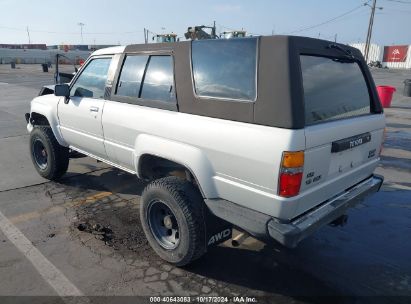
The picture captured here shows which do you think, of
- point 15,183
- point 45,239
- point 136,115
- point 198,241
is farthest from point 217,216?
point 15,183

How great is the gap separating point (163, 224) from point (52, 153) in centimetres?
251

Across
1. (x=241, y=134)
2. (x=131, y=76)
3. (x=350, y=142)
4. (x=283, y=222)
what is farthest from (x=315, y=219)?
(x=131, y=76)

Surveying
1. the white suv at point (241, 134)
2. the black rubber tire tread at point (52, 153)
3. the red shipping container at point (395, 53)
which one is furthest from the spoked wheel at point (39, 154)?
the red shipping container at point (395, 53)

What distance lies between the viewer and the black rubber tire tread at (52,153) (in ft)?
16.7

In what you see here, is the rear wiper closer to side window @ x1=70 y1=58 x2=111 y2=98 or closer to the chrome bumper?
the chrome bumper

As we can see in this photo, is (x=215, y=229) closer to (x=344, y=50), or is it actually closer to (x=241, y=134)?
(x=241, y=134)

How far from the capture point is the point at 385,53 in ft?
212

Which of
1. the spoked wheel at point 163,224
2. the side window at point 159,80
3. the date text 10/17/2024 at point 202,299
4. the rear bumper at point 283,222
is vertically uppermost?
the side window at point 159,80

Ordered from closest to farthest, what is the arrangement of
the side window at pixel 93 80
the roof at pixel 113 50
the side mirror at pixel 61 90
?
the roof at pixel 113 50, the side window at pixel 93 80, the side mirror at pixel 61 90

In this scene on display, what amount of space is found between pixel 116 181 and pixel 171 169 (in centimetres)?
221

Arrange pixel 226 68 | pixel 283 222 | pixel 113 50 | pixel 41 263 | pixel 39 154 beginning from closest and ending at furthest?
pixel 283 222 → pixel 226 68 → pixel 41 263 → pixel 113 50 → pixel 39 154

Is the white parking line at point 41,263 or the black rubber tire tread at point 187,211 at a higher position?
the black rubber tire tread at point 187,211

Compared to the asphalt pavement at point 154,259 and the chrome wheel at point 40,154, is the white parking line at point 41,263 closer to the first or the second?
the asphalt pavement at point 154,259

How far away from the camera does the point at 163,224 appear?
137 inches
